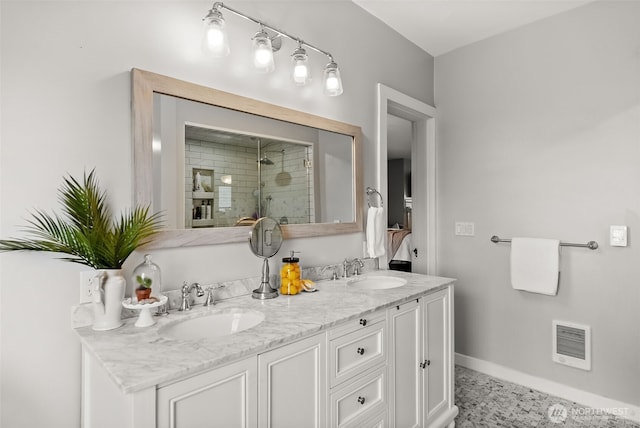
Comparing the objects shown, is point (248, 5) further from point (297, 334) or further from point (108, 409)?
point (108, 409)

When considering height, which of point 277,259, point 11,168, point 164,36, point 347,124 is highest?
point 164,36

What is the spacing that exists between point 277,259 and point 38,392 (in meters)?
1.03

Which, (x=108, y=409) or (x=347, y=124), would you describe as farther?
(x=347, y=124)

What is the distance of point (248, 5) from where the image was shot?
5.71 ft

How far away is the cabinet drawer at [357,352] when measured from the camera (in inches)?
53.1

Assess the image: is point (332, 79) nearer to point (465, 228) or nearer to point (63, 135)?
point (63, 135)

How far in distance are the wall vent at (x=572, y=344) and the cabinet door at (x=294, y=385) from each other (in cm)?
199

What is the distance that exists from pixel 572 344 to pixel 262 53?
2634mm

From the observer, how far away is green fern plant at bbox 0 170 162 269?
1.15 metres

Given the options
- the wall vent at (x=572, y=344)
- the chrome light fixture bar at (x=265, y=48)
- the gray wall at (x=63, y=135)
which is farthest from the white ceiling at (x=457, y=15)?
the wall vent at (x=572, y=344)

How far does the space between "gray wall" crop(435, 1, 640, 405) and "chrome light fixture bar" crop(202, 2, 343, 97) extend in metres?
1.44

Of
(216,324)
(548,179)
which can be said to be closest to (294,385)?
(216,324)

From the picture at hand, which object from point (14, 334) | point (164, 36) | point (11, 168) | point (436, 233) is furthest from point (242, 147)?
point (436, 233)

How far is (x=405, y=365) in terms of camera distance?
1.72 metres
